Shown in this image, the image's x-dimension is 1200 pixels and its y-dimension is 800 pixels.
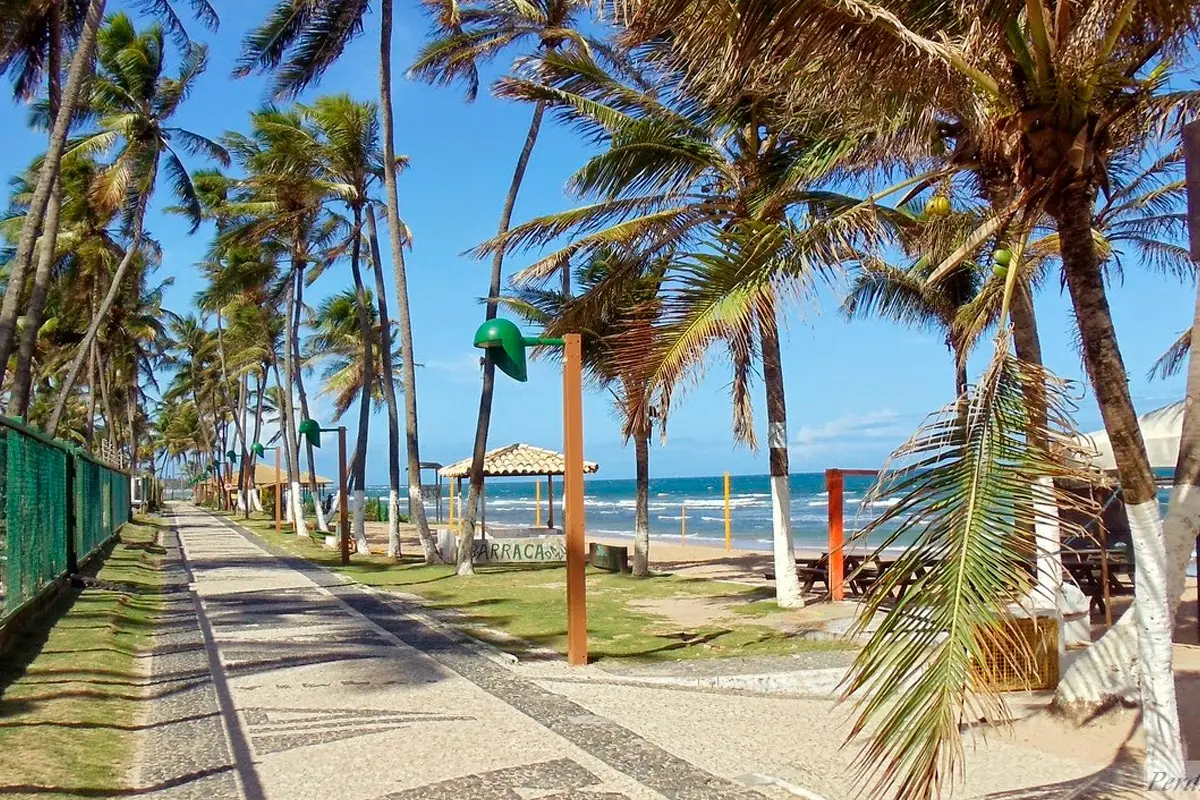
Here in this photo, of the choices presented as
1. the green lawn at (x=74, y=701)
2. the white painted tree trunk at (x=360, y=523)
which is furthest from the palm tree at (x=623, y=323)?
the white painted tree trunk at (x=360, y=523)

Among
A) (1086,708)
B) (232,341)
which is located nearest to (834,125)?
(1086,708)

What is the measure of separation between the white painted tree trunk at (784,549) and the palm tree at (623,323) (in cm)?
174

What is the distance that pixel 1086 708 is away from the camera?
6.12 m

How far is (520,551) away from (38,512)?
1056cm

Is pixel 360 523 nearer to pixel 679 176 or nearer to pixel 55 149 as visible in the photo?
pixel 55 149

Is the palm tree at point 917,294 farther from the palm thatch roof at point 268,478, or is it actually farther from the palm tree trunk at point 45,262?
the palm thatch roof at point 268,478

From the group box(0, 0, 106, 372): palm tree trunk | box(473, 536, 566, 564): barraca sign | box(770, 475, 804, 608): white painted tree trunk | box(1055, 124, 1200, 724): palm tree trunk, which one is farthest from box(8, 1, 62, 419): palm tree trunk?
box(1055, 124, 1200, 724): palm tree trunk

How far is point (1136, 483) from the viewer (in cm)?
485

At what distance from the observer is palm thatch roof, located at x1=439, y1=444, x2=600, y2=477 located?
2298cm

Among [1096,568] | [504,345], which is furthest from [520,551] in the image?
[504,345]

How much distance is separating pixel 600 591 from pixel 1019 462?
11.6m

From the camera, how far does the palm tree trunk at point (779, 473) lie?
1222 cm

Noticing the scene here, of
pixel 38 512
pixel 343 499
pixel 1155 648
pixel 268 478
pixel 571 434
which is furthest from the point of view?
pixel 268 478

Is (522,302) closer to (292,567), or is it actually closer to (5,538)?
(292,567)
